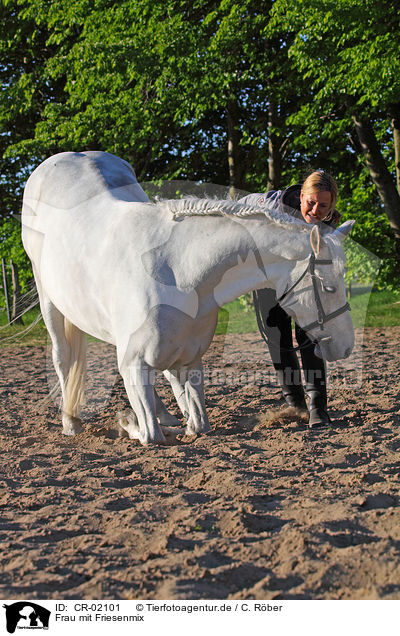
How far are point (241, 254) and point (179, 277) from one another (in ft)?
1.33

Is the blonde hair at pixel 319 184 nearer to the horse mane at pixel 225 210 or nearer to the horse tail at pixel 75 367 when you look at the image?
the horse mane at pixel 225 210

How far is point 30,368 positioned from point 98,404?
9.60 ft

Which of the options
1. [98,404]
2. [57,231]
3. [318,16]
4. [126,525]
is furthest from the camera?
[318,16]

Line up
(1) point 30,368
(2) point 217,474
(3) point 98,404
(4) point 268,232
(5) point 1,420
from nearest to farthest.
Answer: (2) point 217,474 → (4) point 268,232 → (5) point 1,420 → (3) point 98,404 → (1) point 30,368

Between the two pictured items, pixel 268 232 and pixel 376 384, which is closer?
pixel 268 232

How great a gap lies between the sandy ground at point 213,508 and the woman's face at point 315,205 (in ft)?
4.76

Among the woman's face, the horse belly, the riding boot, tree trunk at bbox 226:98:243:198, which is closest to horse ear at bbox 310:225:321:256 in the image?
the woman's face

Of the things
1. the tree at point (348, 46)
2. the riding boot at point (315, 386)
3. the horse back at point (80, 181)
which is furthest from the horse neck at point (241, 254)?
the tree at point (348, 46)

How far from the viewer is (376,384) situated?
5.88 metres

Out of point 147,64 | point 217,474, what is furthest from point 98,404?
point 147,64

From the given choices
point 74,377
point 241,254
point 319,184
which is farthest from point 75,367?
point 319,184

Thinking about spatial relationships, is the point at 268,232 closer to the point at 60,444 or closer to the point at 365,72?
the point at 60,444

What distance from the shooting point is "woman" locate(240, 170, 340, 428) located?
13.7 feet

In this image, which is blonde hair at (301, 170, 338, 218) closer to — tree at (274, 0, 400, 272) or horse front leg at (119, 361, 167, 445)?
horse front leg at (119, 361, 167, 445)
